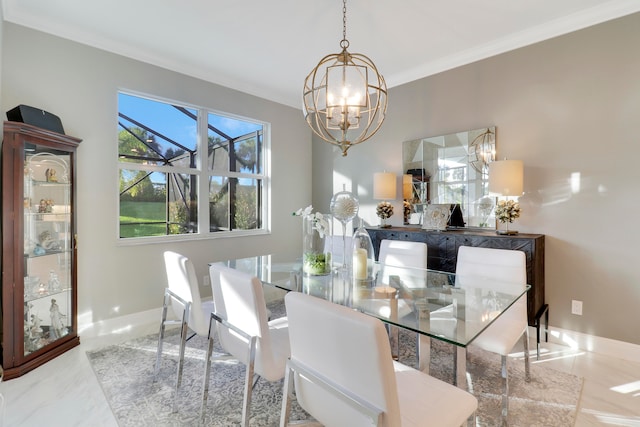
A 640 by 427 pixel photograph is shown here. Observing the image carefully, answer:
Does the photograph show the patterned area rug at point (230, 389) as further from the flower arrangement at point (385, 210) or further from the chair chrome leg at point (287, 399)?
the flower arrangement at point (385, 210)

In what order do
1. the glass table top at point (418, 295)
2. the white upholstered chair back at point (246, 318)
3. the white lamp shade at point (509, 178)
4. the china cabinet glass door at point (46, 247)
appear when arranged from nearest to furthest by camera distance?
the glass table top at point (418, 295) → the white upholstered chair back at point (246, 318) → the china cabinet glass door at point (46, 247) → the white lamp shade at point (509, 178)

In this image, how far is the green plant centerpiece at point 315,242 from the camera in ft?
7.45

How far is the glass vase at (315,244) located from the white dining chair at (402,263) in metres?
0.44

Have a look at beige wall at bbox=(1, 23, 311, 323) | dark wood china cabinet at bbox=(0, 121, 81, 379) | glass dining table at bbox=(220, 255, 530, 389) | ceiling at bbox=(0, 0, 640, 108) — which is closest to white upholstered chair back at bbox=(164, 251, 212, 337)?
glass dining table at bbox=(220, 255, 530, 389)

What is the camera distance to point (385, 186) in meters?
3.76

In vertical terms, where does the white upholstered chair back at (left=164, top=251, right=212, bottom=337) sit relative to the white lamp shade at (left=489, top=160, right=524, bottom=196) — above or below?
below

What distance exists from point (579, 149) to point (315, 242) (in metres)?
2.41

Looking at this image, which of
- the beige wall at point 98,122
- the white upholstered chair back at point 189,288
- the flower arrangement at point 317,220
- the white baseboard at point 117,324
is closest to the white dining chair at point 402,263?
the flower arrangement at point 317,220

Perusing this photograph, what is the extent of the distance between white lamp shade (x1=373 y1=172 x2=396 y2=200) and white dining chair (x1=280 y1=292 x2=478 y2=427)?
256 centimetres

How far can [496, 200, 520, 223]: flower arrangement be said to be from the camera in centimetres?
287

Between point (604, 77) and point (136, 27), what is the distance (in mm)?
3999

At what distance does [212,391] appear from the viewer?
2.11 metres

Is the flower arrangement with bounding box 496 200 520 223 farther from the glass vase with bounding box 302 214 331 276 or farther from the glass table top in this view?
the glass vase with bounding box 302 214 331 276

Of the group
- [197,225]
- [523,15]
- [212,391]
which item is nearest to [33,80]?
[197,225]
